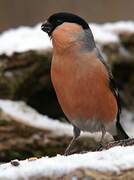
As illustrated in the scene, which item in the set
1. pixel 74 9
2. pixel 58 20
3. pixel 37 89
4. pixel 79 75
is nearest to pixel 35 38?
pixel 37 89

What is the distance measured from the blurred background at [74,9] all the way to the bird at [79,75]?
17.7 feet

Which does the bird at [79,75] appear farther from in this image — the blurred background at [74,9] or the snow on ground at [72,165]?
the blurred background at [74,9]

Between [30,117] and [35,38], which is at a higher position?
[35,38]

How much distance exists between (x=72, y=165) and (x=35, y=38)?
160 inches

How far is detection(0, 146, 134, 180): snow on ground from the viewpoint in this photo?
4102mm

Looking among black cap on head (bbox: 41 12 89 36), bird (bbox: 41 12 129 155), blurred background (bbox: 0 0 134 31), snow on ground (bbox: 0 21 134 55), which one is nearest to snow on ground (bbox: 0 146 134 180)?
bird (bbox: 41 12 129 155)

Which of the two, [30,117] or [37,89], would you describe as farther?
[37,89]

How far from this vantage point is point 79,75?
5727 millimetres

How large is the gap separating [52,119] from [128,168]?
3.43 m

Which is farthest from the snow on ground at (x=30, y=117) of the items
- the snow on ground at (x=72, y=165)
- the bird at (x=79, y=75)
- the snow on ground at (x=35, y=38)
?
the snow on ground at (x=72, y=165)

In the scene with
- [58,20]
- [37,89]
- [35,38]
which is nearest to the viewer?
[58,20]

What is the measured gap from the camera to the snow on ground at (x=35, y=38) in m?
7.69

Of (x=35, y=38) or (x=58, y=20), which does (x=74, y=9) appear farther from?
(x=58, y=20)

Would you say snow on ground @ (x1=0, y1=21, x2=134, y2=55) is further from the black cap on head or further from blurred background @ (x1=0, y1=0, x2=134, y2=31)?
blurred background @ (x1=0, y1=0, x2=134, y2=31)
